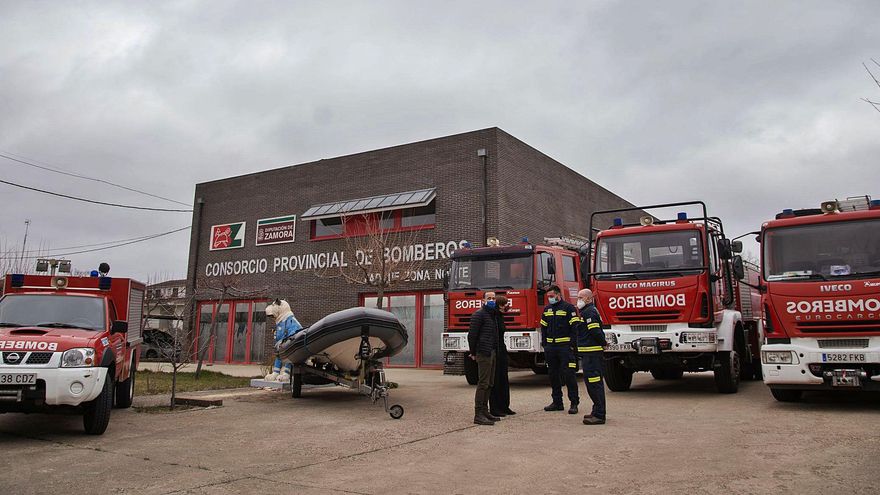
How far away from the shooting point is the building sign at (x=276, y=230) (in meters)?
23.8

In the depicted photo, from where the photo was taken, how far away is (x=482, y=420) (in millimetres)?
8445

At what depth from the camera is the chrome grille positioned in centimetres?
857

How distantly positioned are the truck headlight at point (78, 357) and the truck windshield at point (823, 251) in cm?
908

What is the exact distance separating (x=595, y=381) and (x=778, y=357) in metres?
2.81

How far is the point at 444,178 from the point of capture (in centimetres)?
2023

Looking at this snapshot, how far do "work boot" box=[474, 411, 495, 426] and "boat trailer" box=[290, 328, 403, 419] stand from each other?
3.85ft

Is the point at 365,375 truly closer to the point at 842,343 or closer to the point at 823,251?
the point at 842,343

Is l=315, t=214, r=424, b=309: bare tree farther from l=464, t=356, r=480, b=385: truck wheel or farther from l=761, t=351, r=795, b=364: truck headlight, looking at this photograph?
l=761, t=351, r=795, b=364: truck headlight

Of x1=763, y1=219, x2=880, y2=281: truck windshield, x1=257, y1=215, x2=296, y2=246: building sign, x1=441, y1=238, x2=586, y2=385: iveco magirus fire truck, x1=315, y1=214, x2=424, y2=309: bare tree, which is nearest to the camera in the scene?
x1=763, y1=219, x2=880, y2=281: truck windshield

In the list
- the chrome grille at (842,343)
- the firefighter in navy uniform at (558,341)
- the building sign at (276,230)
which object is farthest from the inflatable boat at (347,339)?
the building sign at (276,230)

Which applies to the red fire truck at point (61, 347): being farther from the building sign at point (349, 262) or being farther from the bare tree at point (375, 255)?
the building sign at point (349, 262)

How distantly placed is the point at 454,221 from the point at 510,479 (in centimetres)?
1452

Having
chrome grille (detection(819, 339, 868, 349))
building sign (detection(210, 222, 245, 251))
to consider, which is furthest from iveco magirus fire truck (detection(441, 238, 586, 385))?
building sign (detection(210, 222, 245, 251))

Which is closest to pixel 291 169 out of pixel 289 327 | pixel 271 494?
pixel 289 327
